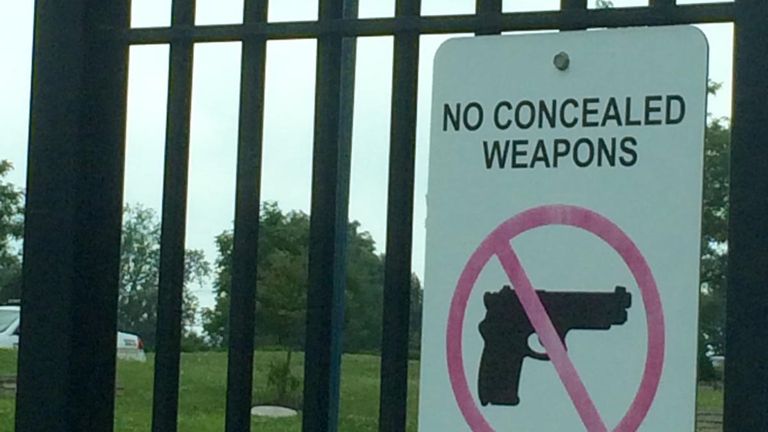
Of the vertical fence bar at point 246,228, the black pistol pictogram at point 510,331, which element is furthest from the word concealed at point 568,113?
the vertical fence bar at point 246,228

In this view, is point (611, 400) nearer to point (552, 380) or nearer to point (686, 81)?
point (552, 380)

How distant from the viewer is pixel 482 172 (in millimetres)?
2229

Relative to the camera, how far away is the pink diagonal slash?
2170 mm

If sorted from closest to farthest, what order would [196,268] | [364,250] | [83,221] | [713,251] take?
1. [83,221]
2. [713,251]
3. [364,250]
4. [196,268]

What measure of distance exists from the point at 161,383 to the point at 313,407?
13.3 inches

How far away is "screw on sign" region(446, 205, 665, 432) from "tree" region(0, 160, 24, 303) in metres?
19.5

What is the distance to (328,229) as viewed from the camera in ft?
8.82

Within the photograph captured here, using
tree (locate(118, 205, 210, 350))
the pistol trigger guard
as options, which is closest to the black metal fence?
the pistol trigger guard

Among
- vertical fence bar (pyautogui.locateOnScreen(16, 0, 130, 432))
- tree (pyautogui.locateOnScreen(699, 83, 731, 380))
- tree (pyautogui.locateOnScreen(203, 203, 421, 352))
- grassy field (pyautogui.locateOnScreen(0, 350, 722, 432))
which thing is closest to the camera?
vertical fence bar (pyautogui.locateOnScreen(16, 0, 130, 432))

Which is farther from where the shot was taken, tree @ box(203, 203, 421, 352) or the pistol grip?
tree @ box(203, 203, 421, 352)

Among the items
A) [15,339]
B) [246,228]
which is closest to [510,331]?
[246,228]

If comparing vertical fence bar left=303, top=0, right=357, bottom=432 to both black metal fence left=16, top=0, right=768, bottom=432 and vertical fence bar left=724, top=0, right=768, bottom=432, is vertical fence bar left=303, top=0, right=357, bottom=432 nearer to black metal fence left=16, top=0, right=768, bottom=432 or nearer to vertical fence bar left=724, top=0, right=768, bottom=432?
black metal fence left=16, top=0, right=768, bottom=432

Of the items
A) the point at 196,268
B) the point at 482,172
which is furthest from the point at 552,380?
the point at 196,268

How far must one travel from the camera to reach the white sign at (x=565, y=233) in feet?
7.06
